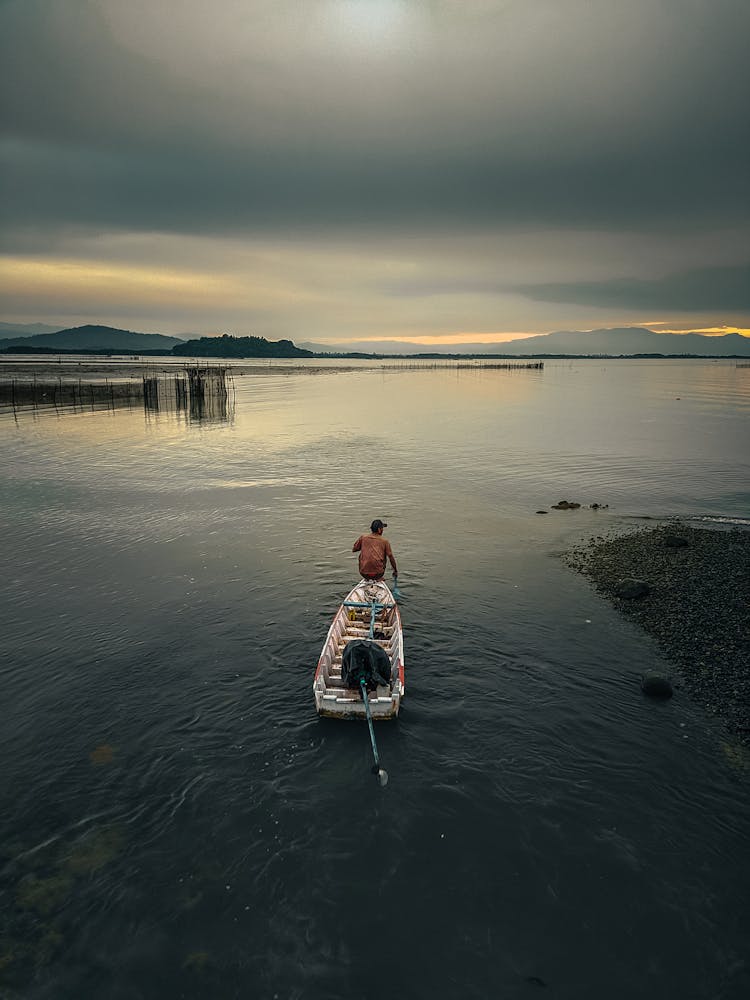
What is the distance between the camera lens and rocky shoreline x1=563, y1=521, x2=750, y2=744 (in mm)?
14445

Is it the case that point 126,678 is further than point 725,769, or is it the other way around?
point 126,678

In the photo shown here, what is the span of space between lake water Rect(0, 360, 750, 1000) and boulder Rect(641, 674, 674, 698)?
30 centimetres

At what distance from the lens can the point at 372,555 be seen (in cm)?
1745

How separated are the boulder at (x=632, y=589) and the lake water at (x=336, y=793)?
3.15ft

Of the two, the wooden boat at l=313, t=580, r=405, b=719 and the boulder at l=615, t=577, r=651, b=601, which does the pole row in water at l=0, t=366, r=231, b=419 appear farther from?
the boulder at l=615, t=577, r=651, b=601

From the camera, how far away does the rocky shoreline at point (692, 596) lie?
569 inches

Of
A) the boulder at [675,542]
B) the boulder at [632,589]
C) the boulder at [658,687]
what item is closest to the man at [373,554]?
the boulder at [658,687]

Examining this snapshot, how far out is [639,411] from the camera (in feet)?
302

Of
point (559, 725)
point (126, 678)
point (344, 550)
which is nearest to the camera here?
point (559, 725)

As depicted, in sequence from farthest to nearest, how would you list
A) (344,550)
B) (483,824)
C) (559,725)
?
(344,550)
(559,725)
(483,824)

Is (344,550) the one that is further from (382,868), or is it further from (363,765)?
(382,868)

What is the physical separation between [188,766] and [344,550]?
13.9 metres

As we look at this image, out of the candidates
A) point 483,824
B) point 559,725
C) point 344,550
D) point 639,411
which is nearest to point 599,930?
point 483,824

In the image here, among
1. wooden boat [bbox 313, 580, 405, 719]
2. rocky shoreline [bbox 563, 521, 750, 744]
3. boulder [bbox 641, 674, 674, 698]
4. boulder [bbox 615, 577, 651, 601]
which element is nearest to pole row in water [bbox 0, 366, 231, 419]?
rocky shoreline [bbox 563, 521, 750, 744]
